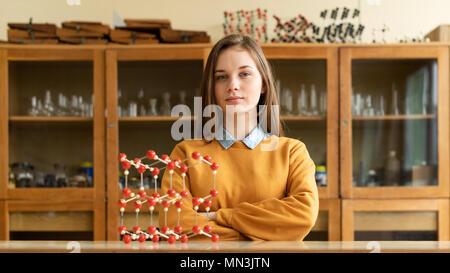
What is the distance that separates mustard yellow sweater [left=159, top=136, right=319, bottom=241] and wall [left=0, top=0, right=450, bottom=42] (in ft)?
5.01

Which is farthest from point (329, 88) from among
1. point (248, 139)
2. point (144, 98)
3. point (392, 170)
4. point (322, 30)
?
point (248, 139)

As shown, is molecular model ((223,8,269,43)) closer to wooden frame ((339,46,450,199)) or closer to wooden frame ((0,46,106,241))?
wooden frame ((339,46,450,199))

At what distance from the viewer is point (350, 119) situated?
233cm

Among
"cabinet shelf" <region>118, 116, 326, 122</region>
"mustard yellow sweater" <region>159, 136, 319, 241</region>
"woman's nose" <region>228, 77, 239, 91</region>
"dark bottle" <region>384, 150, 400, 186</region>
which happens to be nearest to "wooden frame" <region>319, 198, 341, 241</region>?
"dark bottle" <region>384, 150, 400, 186</region>

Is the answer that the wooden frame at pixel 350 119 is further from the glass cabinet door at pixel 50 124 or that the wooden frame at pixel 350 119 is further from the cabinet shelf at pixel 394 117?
the glass cabinet door at pixel 50 124

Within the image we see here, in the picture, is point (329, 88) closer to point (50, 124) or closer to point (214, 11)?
point (214, 11)

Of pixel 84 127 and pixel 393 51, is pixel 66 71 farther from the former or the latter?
pixel 393 51

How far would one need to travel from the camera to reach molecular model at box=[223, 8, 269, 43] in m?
2.50

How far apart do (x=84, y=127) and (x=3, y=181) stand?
19.1 inches

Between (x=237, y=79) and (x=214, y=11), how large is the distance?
1.59 meters

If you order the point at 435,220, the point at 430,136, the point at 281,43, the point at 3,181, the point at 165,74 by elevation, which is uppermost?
the point at 281,43

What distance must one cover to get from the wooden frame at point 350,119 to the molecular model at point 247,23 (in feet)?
1.51

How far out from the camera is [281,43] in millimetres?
2346
